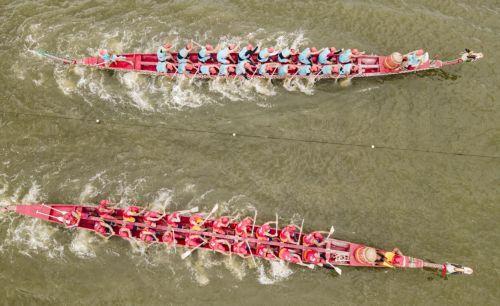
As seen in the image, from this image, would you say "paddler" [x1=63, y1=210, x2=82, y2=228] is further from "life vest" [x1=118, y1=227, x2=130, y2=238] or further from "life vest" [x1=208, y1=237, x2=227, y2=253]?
"life vest" [x1=208, y1=237, x2=227, y2=253]

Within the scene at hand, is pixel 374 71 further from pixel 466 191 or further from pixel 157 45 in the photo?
pixel 157 45

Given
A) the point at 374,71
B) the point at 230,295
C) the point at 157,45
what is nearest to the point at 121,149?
the point at 157,45

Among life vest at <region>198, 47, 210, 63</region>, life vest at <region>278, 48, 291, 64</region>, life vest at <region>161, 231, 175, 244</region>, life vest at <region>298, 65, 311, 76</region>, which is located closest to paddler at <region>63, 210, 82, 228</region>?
life vest at <region>161, 231, 175, 244</region>

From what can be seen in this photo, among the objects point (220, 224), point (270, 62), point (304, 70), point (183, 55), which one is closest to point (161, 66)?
point (183, 55)

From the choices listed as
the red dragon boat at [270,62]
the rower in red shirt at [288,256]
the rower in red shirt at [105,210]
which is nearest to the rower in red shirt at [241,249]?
the rower in red shirt at [288,256]

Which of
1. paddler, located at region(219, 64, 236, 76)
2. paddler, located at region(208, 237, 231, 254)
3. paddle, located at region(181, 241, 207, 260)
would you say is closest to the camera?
paddler, located at region(208, 237, 231, 254)
